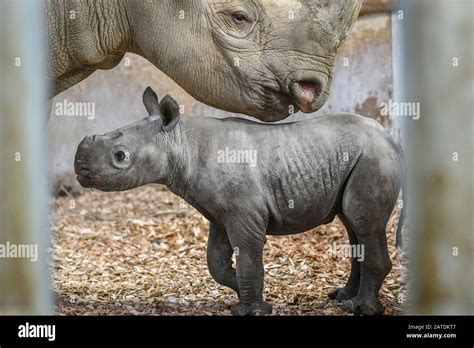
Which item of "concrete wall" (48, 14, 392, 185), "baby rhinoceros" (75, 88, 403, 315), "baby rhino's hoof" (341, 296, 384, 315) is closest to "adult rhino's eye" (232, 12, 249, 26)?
"baby rhinoceros" (75, 88, 403, 315)

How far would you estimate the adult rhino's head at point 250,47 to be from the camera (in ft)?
15.7

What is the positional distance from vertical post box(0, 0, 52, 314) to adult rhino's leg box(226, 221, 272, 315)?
101 cm

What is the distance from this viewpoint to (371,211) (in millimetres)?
4770

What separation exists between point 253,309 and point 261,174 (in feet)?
2.37

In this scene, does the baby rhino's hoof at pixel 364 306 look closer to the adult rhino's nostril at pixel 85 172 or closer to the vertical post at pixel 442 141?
the vertical post at pixel 442 141

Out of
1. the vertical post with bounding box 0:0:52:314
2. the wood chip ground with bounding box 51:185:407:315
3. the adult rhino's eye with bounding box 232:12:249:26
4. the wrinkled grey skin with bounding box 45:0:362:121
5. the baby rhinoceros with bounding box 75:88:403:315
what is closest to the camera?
the vertical post with bounding box 0:0:52:314

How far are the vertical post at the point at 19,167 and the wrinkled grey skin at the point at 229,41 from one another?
33.2 inches

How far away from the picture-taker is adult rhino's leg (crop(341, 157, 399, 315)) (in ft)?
15.7

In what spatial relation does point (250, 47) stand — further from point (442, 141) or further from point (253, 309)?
point (253, 309)

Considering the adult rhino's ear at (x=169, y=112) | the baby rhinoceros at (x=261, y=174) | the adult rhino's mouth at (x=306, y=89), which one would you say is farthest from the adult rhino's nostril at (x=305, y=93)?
the adult rhino's ear at (x=169, y=112)

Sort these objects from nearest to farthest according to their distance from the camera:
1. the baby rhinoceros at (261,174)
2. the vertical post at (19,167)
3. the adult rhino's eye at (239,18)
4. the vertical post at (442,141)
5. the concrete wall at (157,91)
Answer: the vertical post at (442,141)
the vertical post at (19,167)
the baby rhinoceros at (261,174)
the adult rhino's eye at (239,18)
the concrete wall at (157,91)

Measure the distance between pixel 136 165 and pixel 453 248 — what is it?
1.66 m

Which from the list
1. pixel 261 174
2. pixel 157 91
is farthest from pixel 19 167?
pixel 157 91

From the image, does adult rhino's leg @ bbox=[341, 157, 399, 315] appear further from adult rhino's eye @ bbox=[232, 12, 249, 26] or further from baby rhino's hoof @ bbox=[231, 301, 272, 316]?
adult rhino's eye @ bbox=[232, 12, 249, 26]
